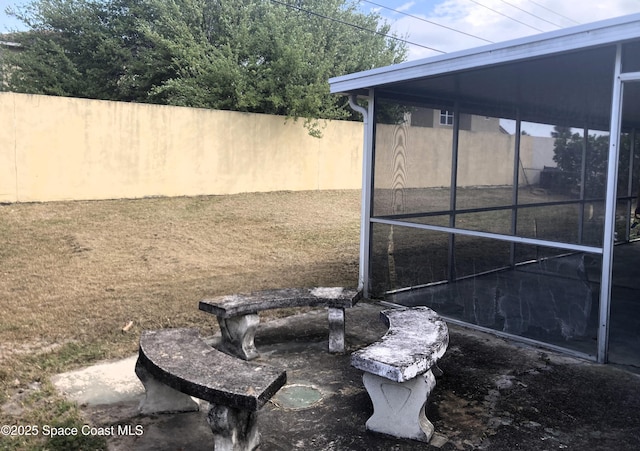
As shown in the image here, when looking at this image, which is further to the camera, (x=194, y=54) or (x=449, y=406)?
(x=194, y=54)

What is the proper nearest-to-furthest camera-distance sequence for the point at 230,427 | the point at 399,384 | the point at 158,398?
the point at 230,427
the point at 399,384
the point at 158,398

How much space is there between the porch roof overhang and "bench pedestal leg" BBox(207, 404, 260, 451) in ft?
10.0

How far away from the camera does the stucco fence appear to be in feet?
29.7

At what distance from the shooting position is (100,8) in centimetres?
1552

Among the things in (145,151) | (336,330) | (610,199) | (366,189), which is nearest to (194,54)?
(145,151)

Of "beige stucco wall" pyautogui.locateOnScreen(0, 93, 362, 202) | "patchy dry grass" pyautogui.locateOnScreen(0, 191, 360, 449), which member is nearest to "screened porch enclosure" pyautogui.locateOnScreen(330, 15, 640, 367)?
"patchy dry grass" pyautogui.locateOnScreen(0, 191, 360, 449)

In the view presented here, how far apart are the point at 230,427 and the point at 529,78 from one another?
384 cm

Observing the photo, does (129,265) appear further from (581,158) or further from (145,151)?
(581,158)

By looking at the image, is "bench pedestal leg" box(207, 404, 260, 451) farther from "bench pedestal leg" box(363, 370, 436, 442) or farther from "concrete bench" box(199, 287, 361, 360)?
"concrete bench" box(199, 287, 361, 360)

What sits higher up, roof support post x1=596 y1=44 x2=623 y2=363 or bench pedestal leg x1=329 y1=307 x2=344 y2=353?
roof support post x1=596 y1=44 x2=623 y2=363

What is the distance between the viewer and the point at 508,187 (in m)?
6.30

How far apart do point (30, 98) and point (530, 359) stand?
881cm

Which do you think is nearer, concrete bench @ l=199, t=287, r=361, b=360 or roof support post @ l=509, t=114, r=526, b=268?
concrete bench @ l=199, t=287, r=361, b=360

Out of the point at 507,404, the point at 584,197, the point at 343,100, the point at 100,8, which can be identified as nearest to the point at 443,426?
the point at 507,404
